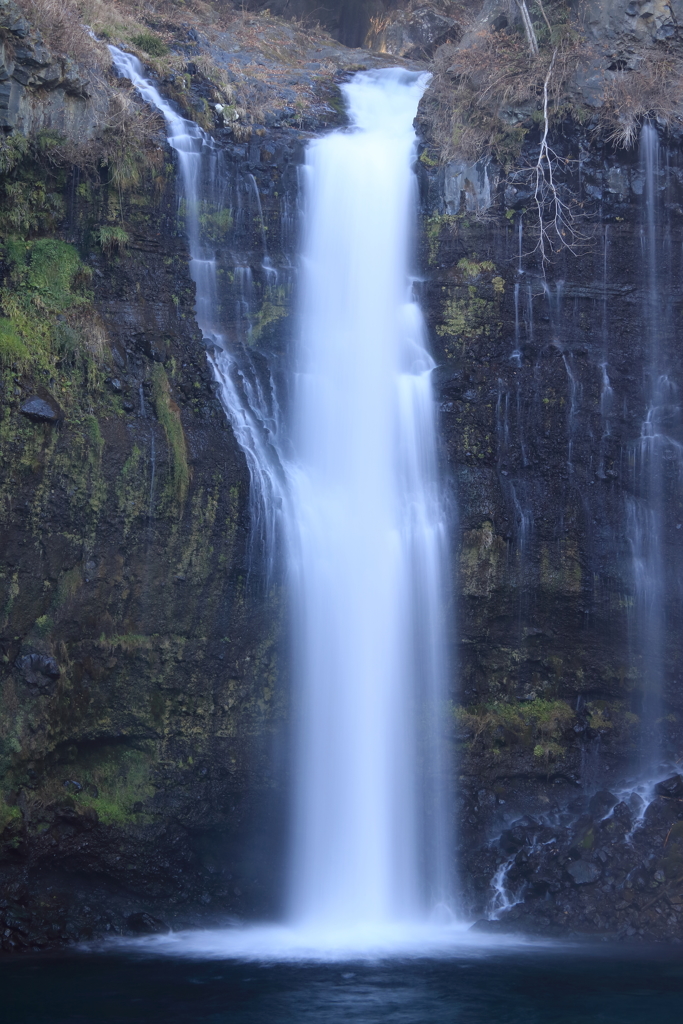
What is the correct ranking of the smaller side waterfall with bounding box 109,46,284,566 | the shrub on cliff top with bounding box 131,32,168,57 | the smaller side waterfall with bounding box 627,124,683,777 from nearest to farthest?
the smaller side waterfall with bounding box 109,46,284,566, the smaller side waterfall with bounding box 627,124,683,777, the shrub on cliff top with bounding box 131,32,168,57

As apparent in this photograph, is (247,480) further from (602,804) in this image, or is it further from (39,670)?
(602,804)

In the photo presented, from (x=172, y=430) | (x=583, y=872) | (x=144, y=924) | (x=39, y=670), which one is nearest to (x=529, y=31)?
(x=172, y=430)

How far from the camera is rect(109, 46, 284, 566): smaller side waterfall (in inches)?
440

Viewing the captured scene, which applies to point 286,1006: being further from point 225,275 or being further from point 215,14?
point 215,14

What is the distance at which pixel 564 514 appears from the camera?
12070 mm

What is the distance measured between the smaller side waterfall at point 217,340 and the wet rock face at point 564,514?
2.52 metres

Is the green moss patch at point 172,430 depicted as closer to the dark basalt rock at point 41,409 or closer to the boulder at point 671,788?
the dark basalt rock at point 41,409

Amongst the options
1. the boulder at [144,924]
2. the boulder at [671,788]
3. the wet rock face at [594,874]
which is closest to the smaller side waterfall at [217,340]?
the boulder at [144,924]

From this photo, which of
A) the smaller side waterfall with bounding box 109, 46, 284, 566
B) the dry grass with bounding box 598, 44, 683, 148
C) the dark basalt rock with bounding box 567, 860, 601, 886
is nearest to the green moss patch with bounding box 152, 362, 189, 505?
the smaller side waterfall with bounding box 109, 46, 284, 566

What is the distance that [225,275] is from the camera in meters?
12.6

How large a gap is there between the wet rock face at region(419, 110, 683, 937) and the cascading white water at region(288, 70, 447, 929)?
483mm

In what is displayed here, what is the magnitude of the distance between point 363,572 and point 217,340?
3740 millimetres

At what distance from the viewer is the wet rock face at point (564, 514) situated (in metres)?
11.3

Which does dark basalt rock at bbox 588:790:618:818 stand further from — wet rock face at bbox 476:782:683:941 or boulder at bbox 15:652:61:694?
boulder at bbox 15:652:61:694
